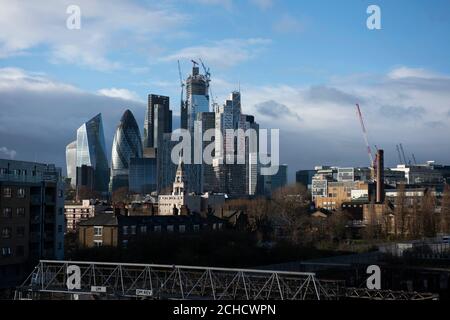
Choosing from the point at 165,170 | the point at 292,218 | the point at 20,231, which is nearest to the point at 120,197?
the point at 165,170

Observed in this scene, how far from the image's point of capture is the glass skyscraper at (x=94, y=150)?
3999 inches

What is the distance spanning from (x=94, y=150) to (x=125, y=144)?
24.1ft

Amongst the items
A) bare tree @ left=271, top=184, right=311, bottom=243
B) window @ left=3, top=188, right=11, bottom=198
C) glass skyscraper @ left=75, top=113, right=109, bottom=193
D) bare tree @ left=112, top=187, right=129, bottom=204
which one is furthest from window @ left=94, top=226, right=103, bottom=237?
glass skyscraper @ left=75, top=113, right=109, bottom=193

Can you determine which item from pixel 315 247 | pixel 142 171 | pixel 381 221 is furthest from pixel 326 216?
pixel 142 171

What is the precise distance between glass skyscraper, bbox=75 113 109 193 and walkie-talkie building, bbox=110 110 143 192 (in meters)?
2.16

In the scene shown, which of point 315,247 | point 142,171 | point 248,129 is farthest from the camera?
point 142,171

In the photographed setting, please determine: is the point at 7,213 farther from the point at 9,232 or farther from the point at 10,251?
the point at 10,251

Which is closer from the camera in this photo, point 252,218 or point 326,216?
point 252,218

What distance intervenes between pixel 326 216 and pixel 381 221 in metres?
3.07

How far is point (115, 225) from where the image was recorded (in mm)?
22047

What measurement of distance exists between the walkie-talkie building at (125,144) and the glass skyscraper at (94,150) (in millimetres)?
2163

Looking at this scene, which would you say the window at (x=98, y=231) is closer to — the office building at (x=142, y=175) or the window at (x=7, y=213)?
the window at (x=7, y=213)

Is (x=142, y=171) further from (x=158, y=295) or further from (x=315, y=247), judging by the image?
(x=158, y=295)

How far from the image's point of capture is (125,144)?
111312 mm
